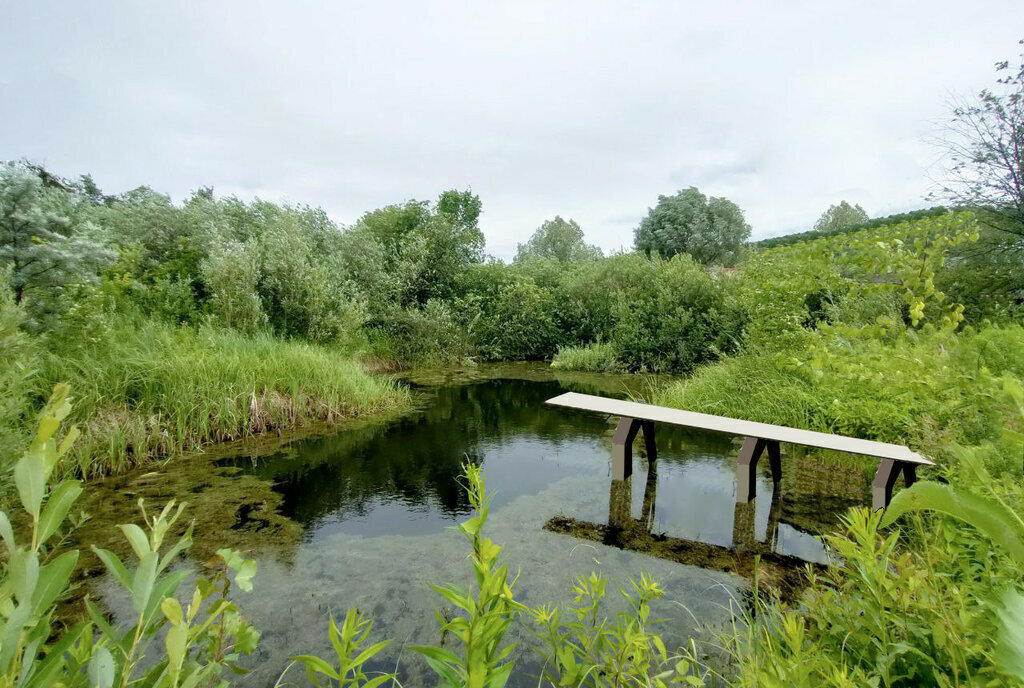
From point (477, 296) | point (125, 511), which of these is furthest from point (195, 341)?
point (477, 296)

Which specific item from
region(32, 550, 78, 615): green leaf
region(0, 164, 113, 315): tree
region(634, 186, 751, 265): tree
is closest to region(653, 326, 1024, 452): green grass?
region(32, 550, 78, 615): green leaf

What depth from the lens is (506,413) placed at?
9.12 m

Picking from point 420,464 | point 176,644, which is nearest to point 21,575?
point 176,644

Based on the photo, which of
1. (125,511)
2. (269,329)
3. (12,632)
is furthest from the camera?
(269,329)

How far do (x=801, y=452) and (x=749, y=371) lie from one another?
1689 millimetres

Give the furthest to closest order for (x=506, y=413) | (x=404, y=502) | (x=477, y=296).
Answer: (x=477, y=296)
(x=506, y=413)
(x=404, y=502)

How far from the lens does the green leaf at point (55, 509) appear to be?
1.80 ft

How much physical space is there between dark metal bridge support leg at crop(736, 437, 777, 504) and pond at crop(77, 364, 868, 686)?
0.13 meters

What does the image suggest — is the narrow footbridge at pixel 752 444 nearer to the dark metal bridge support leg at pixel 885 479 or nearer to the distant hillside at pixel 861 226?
the dark metal bridge support leg at pixel 885 479

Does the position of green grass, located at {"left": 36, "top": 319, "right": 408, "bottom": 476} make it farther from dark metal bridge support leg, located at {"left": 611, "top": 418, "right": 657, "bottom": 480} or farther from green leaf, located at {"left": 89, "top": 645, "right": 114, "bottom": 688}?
green leaf, located at {"left": 89, "top": 645, "right": 114, "bottom": 688}

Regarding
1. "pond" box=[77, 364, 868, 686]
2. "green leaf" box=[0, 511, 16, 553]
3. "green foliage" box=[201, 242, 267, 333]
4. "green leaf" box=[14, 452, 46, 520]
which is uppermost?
"green foliage" box=[201, 242, 267, 333]

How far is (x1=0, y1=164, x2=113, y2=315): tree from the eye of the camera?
15.5 feet

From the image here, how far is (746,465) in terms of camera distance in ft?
15.0

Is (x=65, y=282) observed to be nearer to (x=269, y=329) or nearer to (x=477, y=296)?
(x=269, y=329)
